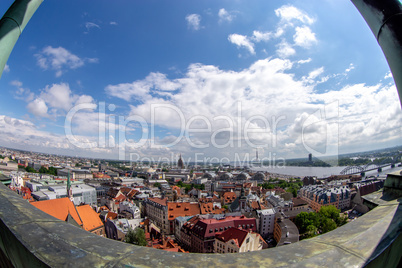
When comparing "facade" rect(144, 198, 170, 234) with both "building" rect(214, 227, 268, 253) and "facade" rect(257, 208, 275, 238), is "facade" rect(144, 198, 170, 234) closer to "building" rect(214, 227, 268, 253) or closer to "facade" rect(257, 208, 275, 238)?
"building" rect(214, 227, 268, 253)

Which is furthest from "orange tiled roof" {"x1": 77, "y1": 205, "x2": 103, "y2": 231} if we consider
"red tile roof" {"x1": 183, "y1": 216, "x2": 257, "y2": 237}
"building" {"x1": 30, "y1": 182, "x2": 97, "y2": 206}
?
"building" {"x1": 30, "y1": 182, "x2": 97, "y2": 206}

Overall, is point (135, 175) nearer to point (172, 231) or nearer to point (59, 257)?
point (172, 231)

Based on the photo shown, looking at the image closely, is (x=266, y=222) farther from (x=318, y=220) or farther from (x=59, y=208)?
(x=59, y=208)

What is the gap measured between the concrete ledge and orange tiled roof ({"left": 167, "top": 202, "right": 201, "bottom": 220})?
22.9 m

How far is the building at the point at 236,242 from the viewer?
13.1 m

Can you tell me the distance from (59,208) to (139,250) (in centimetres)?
1960

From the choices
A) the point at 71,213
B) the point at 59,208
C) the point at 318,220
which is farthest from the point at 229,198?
the point at 59,208

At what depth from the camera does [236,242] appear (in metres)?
13.2

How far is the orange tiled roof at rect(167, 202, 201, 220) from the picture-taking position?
22.2 m

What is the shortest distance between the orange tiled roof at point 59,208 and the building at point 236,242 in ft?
36.8

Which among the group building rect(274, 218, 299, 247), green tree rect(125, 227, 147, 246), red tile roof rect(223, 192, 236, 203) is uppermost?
green tree rect(125, 227, 147, 246)

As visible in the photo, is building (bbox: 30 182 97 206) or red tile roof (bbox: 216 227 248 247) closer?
red tile roof (bbox: 216 227 248 247)

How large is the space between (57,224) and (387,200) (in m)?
1.53

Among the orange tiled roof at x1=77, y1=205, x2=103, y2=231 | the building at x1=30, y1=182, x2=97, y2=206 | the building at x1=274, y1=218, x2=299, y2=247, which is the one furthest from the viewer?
the building at x1=30, y1=182, x2=97, y2=206
